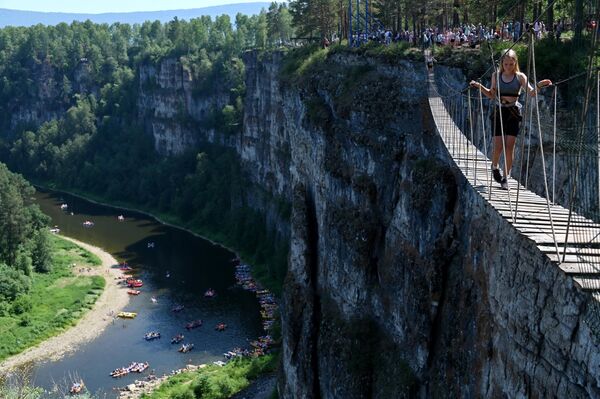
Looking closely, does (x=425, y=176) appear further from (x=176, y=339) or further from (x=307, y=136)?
(x=176, y=339)

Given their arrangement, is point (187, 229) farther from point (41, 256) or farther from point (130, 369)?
point (130, 369)

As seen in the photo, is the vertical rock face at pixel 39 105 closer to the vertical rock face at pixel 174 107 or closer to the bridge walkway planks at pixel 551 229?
the vertical rock face at pixel 174 107

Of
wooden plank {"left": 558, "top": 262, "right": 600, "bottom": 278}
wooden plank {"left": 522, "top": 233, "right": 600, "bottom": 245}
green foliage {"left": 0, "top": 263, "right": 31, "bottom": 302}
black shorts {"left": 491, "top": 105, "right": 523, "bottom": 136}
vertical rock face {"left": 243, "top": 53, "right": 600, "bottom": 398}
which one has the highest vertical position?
black shorts {"left": 491, "top": 105, "right": 523, "bottom": 136}

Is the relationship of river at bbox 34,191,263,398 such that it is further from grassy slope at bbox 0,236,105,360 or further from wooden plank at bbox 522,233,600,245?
wooden plank at bbox 522,233,600,245

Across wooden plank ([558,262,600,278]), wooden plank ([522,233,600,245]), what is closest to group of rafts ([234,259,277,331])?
wooden plank ([522,233,600,245])

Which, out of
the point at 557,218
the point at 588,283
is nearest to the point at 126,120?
the point at 557,218

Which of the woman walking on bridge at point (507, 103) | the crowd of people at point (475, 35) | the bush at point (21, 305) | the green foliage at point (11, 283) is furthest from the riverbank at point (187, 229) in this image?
the woman walking on bridge at point (507, 103)
